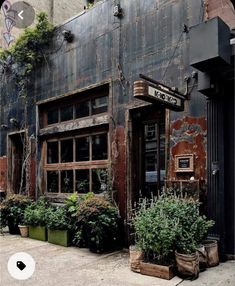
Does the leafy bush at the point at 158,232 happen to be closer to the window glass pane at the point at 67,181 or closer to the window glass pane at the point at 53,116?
the window glass pane at the point at 67,181

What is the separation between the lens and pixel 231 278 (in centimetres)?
502

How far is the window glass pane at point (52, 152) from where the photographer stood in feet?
33.0

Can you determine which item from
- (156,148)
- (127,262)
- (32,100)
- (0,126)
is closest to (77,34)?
(32,100)

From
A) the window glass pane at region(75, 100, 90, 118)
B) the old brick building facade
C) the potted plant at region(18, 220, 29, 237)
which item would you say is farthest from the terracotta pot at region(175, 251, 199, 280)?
the potted plant at region(18, 220, 29, 237)

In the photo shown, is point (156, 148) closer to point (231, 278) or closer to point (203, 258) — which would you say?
point (203, 258)

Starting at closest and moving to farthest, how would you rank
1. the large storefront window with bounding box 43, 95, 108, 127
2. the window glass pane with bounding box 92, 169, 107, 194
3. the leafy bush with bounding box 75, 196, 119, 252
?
the leafy bush with bounding box 75, 196, 119, 252 → the window glass pane with bounding box 92, 169, 107, 194 → the large storefront window with bounding box 43, 95, 108, 127

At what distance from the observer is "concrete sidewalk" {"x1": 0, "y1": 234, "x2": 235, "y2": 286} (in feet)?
16.5

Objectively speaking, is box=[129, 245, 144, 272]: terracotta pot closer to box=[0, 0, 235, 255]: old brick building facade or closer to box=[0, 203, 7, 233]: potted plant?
box=[0, 0, 235, 255]: old brick building facade

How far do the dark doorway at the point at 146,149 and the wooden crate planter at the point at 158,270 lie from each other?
2200 mm

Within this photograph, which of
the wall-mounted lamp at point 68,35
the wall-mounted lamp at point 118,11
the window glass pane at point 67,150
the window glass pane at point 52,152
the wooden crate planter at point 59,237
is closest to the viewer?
the wooden crate planter at point 59,237

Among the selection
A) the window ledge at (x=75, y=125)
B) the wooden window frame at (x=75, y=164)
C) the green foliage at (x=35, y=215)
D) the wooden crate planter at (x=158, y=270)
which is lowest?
the wooden crate planter at (x=158, y=270)

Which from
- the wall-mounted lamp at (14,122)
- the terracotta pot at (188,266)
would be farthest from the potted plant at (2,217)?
the terracotta pot at (188,266)

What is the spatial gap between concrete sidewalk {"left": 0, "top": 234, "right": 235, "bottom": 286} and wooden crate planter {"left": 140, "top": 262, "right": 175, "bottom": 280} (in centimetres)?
8

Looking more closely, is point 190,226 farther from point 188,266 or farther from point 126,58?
point 126,58
